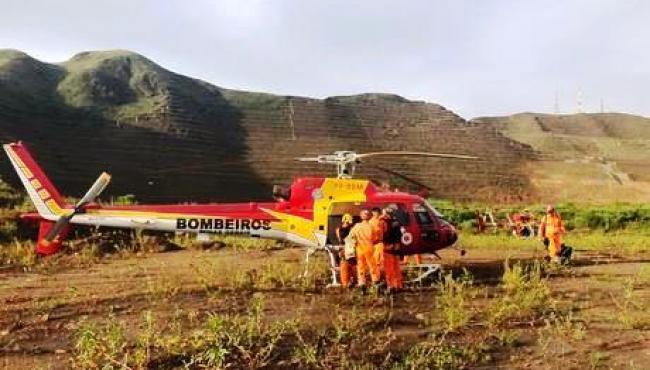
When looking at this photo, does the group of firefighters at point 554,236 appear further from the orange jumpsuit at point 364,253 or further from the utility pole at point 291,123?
the utility pole at point 291,123

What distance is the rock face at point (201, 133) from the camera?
46.2 m

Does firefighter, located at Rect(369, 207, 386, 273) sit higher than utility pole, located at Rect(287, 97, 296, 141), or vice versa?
utility pole, located at Rect(287, 97, 296, 141)

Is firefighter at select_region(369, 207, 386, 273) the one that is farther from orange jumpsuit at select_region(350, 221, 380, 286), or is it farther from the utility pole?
the utility pole

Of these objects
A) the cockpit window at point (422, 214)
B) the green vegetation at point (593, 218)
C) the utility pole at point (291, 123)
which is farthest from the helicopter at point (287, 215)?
the utility pole at point (291, 123)

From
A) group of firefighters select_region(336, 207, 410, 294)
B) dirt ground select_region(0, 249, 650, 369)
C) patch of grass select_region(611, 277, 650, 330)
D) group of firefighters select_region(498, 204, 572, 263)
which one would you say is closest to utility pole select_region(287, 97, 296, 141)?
group of firefighters select_region(498, 204, 572, 263)

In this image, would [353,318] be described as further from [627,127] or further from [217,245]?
[627,127]

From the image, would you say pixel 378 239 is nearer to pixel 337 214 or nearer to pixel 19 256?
pixel 337 214

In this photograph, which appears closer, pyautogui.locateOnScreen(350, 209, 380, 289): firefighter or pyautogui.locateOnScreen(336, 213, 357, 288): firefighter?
pyautogui.locateOnScreen(350, 209, 380, 289): firefighter

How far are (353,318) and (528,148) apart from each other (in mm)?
63803

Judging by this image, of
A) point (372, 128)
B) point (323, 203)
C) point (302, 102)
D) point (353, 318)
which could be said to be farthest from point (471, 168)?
point (353, 318)

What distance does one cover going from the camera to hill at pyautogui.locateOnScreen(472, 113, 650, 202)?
186 ft

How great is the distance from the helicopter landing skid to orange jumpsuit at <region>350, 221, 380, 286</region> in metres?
1.21

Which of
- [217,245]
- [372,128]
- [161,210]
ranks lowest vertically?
[217,245]

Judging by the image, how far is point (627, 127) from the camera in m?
97.8
